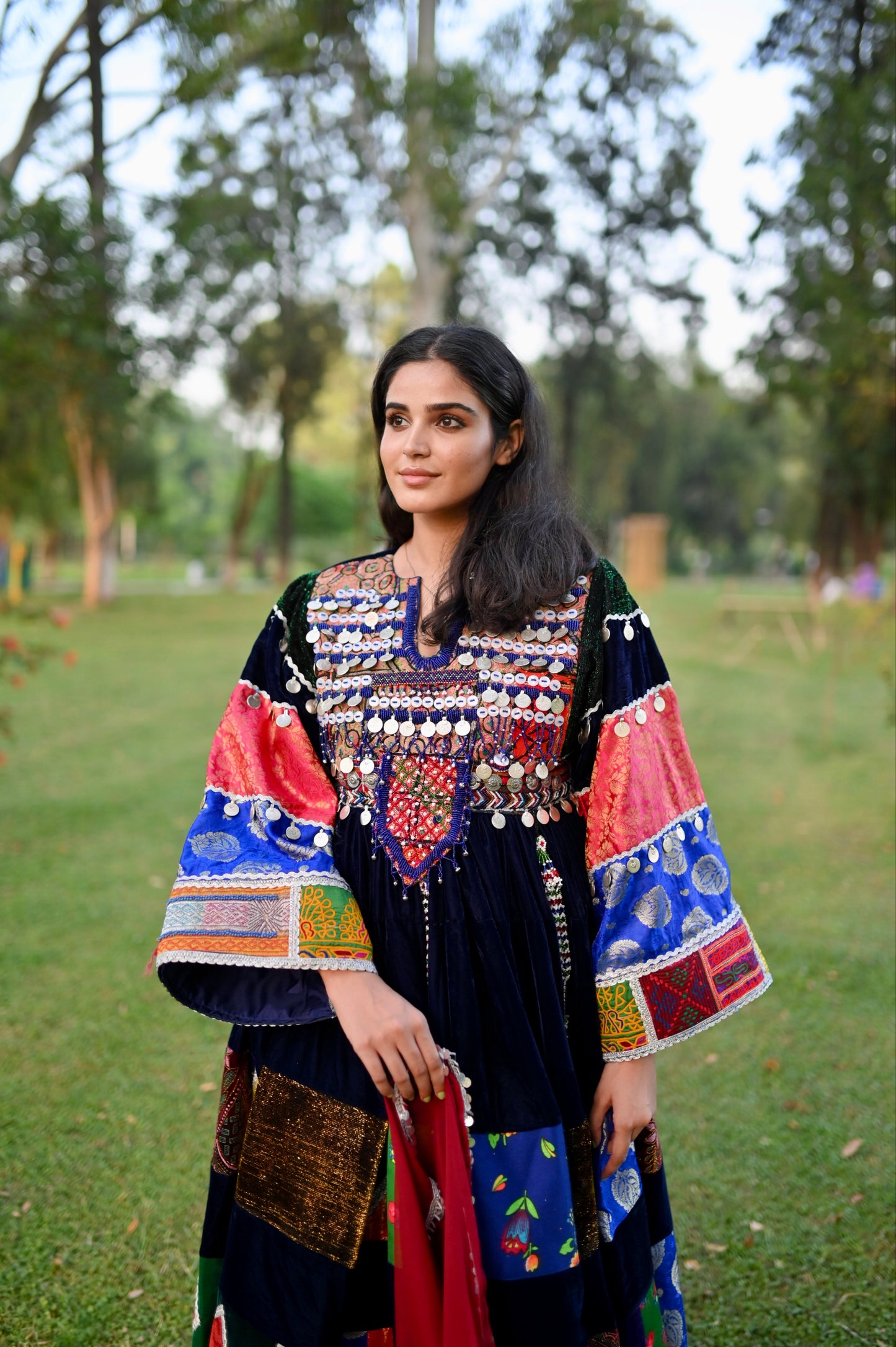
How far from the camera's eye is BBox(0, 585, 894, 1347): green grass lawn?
8.50 ft

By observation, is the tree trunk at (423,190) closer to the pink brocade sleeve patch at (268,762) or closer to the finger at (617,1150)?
the pink brocade sleeve patch at (268,762)

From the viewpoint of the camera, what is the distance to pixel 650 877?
1.67 metres

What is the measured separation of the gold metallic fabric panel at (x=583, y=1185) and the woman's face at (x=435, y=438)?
3.41 ft

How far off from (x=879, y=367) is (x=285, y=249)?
14.0 m

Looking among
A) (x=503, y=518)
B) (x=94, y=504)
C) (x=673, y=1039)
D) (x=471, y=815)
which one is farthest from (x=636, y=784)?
(x=94, y=504)

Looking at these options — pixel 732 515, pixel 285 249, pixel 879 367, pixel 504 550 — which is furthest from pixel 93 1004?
pixel 732 515

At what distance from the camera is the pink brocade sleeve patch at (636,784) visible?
1.68 meters

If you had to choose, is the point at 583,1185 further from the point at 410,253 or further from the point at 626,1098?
the point at 410,253

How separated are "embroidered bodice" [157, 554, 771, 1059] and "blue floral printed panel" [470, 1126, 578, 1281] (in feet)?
0.60

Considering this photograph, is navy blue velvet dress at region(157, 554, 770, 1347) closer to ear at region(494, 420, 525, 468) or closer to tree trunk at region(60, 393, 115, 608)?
ear at region(494, 420, 525, 468)

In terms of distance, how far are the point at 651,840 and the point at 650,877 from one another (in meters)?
0.06

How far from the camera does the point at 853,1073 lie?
365cm

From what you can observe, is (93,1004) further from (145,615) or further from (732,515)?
(732,515)

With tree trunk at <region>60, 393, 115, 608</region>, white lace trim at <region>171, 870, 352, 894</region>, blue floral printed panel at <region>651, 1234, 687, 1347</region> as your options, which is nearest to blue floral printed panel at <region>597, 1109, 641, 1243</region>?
blue floral printed panel at <region>651, 1234, 687, 1347</region>
